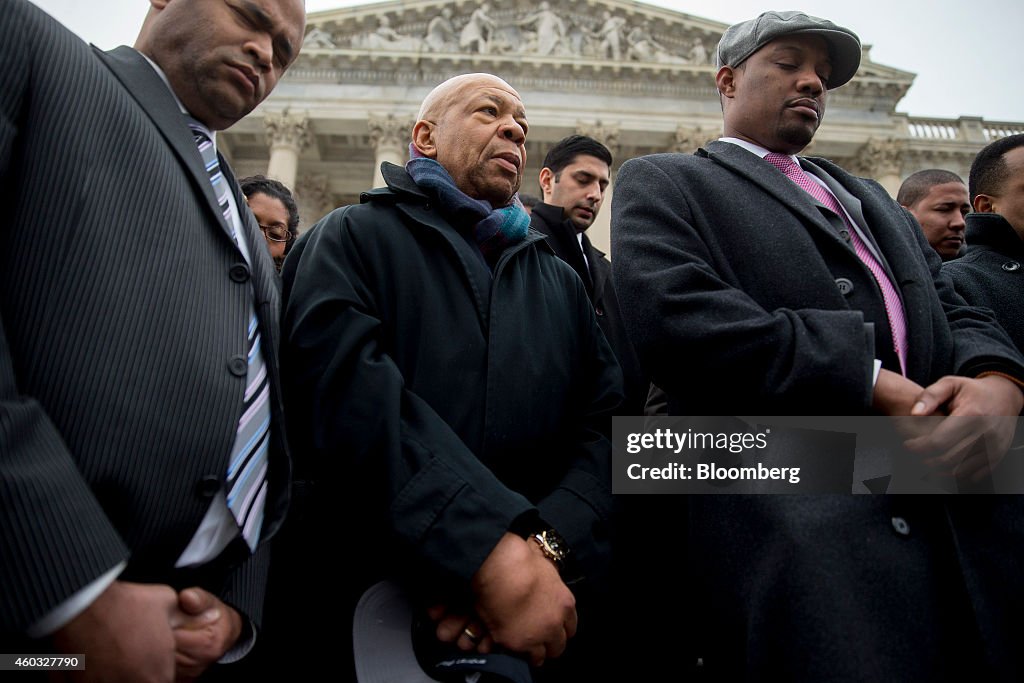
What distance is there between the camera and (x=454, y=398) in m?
2.14

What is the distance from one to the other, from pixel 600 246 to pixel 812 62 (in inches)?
644

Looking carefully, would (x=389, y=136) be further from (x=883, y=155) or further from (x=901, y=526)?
(x=901, y=526)

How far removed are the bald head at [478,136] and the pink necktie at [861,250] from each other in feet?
3.40

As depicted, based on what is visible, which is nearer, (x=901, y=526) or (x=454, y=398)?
(x=901, y=526)

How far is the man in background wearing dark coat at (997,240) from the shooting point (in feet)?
10.1

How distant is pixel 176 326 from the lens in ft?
5.06

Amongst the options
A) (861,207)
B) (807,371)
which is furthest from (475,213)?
(861,207)

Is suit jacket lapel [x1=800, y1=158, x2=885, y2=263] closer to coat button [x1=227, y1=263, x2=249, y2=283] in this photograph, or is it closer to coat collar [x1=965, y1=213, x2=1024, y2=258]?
coat collar [x1=965, y1=213, x2=1024, y2=258]

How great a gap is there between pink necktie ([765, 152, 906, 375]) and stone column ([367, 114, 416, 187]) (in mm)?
20440

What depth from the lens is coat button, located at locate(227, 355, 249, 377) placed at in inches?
64.0

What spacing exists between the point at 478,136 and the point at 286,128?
21804mm

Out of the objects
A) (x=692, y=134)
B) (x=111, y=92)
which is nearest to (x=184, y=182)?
(x=111, y=92)

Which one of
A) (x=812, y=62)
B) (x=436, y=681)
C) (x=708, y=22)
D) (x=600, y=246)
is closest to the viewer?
(x=436, y=681)

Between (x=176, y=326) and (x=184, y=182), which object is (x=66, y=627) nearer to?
(x=176, y=326)
